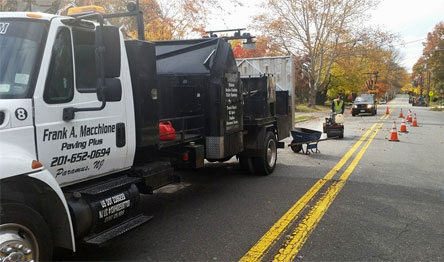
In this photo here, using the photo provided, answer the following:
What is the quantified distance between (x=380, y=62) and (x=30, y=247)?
160ft

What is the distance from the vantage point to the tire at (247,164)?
8.02 meters

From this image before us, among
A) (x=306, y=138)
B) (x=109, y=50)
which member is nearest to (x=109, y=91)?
(x=109, y=50)

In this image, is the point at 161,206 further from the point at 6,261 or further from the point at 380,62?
the point at 380,62

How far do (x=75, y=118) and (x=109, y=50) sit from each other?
690 mm

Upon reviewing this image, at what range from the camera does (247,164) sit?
317 inches

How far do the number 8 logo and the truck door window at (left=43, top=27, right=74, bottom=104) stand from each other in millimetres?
224

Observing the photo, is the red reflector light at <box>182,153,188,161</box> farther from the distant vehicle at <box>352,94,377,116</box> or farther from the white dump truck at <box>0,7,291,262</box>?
the distant vehicle at <box>352,94,377,116</box>

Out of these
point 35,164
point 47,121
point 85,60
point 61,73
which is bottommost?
point 35,164

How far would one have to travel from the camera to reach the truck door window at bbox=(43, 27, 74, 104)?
338cm

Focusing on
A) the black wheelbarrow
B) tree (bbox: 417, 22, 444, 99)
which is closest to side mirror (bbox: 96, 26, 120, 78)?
the black wheelbarrow

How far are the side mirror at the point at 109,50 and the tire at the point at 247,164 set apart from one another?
15.8 feet

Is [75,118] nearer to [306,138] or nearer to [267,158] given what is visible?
[267,158]

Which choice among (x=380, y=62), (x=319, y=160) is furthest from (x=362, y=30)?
(x=319, y=160)

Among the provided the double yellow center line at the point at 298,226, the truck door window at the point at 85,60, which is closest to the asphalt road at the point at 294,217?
the double yellow center line at the point at 298,226
